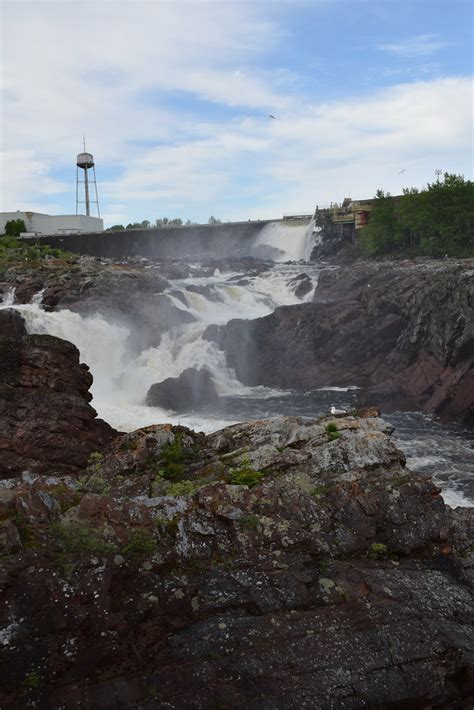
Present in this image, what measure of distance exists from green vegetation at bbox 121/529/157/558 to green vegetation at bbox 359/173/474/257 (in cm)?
4448

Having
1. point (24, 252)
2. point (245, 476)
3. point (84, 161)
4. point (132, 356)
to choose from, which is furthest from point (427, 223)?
point (84, 161)

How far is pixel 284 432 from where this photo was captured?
12.9 meters

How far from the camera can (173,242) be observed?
77.6 m

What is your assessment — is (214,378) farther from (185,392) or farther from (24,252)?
(24,252)

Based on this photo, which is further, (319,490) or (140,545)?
(319,490)

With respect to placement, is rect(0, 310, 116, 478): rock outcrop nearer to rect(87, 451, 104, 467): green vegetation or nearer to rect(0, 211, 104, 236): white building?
rect(87, 451, 104, 467): green vegetation

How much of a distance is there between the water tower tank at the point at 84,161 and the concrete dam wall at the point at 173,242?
28.2 m

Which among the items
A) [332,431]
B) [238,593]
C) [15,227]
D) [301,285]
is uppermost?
[15,227]

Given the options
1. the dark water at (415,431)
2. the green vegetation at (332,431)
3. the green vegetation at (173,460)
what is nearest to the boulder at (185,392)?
the dark water at (415,431)

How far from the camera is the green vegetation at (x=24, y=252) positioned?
55219mm

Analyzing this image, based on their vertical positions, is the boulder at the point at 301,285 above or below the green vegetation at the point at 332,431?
above

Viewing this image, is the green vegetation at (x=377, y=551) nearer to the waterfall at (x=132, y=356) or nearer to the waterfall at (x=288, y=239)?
the waterfall at (x=132, y=356)

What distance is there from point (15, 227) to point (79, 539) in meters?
77.9

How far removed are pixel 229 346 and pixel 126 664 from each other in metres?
29.0
